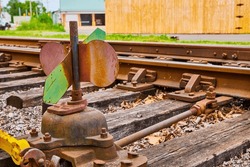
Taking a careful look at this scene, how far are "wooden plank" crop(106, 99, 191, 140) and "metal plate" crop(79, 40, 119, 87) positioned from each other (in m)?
0.63

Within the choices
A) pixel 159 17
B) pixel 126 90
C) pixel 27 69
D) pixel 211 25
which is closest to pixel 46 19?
pixel 159 17

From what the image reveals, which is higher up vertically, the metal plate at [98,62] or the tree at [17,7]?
the tree at [17,7]

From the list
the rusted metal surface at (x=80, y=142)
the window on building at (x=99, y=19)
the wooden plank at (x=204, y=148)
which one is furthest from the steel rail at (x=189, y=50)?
the window on building at (x=99, y=19)

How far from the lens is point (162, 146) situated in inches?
85.1

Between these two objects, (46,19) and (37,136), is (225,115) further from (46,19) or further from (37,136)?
(46,19)

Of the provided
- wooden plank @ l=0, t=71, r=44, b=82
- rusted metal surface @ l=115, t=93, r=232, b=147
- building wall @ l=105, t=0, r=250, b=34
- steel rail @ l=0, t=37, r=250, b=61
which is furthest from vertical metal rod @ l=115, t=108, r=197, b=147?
building wall @ l=105, t=0, r=250, b=34

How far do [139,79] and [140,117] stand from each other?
129cm

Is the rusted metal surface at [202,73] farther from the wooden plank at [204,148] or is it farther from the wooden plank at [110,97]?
the wooden plank at [204,148]

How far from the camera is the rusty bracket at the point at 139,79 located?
3.79 metres

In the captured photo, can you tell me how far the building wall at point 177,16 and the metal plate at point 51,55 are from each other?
11.0 m

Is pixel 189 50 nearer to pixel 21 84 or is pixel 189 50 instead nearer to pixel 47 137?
pixel 21 84

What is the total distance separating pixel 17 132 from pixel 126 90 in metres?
1.32

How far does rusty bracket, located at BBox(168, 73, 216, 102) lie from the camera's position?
10.6 ft

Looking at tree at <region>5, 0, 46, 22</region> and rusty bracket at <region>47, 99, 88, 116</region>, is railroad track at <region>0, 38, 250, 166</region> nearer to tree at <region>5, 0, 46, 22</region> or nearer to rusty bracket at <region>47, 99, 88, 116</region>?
rusty bracket at <region>47, 99, 88, 116</region>
